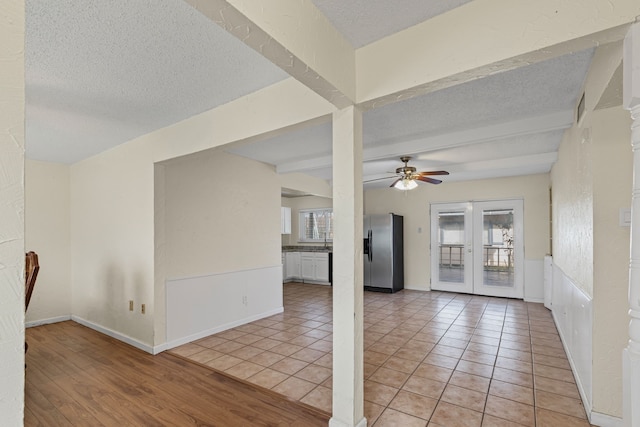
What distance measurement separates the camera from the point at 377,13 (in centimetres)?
156

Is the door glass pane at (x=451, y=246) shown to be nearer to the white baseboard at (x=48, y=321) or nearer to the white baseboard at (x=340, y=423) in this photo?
the white baseboard at (x=340, y=423)

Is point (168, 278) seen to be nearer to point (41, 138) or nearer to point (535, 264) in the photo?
point (41, 138)

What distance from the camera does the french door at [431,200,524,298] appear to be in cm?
570

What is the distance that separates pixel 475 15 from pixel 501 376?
2822mm

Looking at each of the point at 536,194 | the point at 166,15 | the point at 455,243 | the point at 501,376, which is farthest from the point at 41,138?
the point at 536,194

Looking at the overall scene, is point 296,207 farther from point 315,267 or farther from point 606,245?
point 606,245

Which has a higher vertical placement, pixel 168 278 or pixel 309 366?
pixel 168 278

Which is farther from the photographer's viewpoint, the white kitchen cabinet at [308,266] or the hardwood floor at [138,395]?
the white kitchen cabinet at [308,266]

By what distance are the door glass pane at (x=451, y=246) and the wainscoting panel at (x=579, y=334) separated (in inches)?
110

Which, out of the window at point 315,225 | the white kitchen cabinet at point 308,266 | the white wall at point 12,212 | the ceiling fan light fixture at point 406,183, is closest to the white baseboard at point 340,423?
the white wall at point 12,212

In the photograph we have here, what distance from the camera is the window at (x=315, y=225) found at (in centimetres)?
803

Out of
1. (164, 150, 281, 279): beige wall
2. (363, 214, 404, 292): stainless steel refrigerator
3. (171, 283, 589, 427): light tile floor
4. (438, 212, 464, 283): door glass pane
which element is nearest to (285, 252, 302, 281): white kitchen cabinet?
(363, 214, 404, 292): stainless steel refrigerator

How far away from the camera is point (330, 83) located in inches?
65.1

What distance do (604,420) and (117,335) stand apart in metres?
4.64
